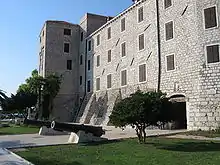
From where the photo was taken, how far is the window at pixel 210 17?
2020 cm

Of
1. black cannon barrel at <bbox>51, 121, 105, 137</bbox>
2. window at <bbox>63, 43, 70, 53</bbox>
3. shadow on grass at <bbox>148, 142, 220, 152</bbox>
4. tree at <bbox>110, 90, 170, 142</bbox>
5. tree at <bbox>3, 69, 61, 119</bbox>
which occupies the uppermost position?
window at <bbox>63, 43, 70, 53</bbox>

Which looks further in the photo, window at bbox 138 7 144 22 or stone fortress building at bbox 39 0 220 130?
window at bbox 138 7 144 22

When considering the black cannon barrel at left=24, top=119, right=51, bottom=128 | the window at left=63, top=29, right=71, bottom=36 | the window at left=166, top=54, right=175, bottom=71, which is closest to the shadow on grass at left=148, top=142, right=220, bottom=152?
the black cannon barrel at left=24, top=119, right=51, bottom=128

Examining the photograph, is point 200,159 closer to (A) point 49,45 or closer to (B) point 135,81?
(B) point 135,81

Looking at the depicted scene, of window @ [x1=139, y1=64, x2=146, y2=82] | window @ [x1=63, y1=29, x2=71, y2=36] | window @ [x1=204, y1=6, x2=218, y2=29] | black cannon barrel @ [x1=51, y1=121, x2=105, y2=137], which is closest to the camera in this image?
black cannon barrel @ [x1=51, y1=121, x2=105, y2=137]

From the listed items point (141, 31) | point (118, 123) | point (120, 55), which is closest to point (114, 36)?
point (120, 55)

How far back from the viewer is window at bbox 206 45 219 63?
19.8 metres

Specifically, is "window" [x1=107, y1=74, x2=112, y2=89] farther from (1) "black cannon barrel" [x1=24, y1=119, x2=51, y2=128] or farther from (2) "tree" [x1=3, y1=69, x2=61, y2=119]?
(1) "black cannon barrel" [x1=24, y1=119, x2=51, y2=128]

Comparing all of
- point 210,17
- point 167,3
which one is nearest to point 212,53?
point 210,17

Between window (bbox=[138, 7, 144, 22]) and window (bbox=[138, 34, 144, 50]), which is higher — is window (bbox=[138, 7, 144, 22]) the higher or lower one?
the higher one

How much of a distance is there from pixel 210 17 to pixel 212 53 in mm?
2797

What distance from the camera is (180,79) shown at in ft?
73.2

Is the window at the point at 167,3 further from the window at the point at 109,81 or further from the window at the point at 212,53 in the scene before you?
the window at the point at 109,81

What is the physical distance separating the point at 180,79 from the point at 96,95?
16738 millimetres
